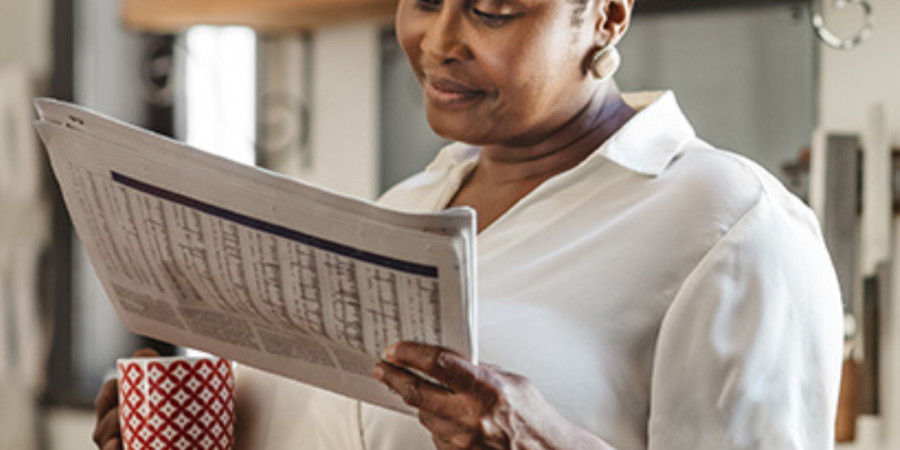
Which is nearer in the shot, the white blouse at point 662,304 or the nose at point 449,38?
the white blouse at point 662,304

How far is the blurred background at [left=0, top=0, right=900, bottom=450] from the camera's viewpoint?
7.04 ft

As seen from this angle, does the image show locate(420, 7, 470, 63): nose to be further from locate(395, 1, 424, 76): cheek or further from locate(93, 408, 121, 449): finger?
locate(93, 408, 121, 449): finger

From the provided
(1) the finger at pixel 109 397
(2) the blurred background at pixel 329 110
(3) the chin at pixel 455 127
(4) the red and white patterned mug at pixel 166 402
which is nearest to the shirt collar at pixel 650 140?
(3) the chin at pixel 455 127

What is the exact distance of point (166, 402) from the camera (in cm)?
105

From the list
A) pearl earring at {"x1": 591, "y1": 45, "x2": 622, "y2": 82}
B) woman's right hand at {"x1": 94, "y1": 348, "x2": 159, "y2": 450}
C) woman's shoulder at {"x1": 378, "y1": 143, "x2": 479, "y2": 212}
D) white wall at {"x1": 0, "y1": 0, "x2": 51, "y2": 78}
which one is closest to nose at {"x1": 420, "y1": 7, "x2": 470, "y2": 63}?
pearl earring at {"x1": 591, "y1": 45, "x2": 622, "y2": 82}

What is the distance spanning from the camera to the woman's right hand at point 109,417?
112 cm

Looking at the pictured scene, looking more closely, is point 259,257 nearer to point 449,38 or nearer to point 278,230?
point 278,230

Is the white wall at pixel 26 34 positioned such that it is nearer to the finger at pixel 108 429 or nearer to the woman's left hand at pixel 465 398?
the finger at pixel 108 429

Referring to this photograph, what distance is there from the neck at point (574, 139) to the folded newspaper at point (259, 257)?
30cm

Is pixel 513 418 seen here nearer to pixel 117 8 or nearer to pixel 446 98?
pixel 446 98

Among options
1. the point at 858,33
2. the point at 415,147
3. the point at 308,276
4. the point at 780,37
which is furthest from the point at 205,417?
the point at 415,147

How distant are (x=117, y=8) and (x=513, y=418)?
10.8 feet

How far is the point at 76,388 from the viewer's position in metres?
3.80

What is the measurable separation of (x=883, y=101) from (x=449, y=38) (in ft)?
4.61
